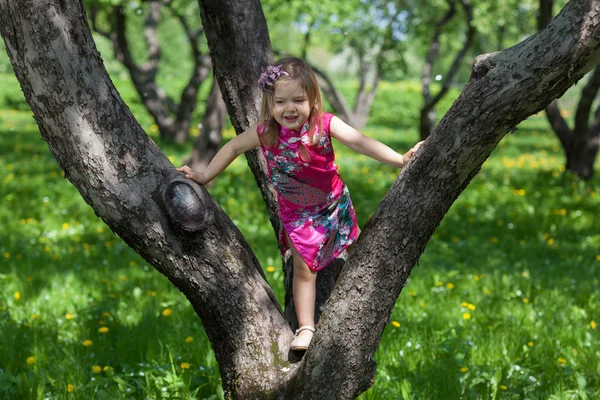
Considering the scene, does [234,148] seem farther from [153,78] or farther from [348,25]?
[348,25]

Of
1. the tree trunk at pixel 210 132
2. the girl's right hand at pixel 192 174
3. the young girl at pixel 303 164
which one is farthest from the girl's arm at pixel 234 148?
the tree trunk at pixel 210 132

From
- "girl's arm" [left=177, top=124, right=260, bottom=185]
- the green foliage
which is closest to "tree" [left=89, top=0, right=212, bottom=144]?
"girl's arm" [left=177, top=124, right=260, bottom=185]

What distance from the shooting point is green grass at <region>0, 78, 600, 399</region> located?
342 cm

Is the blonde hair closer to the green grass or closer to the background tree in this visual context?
the green grass

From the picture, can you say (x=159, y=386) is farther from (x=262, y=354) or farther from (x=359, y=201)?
(x=359, y=201)

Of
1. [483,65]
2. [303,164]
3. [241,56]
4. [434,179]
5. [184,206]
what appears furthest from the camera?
[241,56]

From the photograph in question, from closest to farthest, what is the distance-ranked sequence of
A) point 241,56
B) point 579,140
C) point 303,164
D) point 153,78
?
point 303,164
point 241,56
point 579,140
point 153,78

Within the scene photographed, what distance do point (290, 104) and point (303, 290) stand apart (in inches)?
31.3

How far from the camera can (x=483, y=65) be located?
83.7 inches

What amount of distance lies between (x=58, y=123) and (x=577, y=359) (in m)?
3.04

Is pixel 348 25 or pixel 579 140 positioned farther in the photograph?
pixel 348 25

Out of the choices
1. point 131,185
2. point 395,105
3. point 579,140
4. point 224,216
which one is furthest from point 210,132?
point 395,105

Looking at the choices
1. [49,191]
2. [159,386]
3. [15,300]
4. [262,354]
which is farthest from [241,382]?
[49,191]

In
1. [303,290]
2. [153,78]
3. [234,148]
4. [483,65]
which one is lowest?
[303,290]
